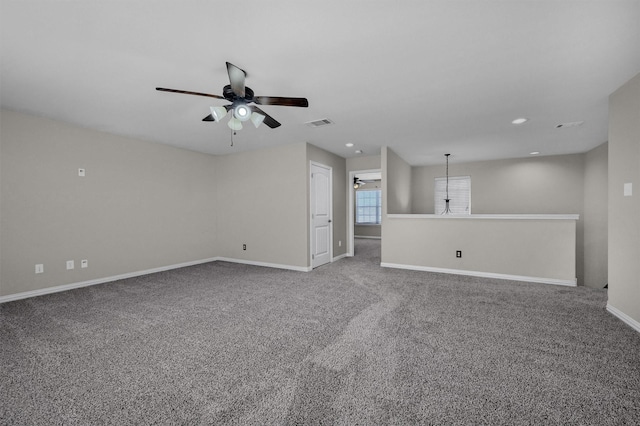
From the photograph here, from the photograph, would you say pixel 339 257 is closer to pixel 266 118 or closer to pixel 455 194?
pixel 455 194

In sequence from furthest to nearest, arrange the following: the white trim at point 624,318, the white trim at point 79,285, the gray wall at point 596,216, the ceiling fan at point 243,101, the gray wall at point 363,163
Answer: the gray wall at point 363,163
the gray wall at point 596,216
the white trim at point 79,285
the white trim at point 624,318
the ceiling fan at point 243,101

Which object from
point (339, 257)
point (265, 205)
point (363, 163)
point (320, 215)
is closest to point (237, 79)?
point (265, 205)

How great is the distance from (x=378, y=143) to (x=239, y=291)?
3.60m

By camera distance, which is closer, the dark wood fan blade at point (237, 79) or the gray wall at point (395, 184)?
the dark wood fan blade at point (237, 79)

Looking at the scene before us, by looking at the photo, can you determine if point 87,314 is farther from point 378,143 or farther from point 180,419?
point 378,143

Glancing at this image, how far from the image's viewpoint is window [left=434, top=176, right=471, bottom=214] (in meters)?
7.16

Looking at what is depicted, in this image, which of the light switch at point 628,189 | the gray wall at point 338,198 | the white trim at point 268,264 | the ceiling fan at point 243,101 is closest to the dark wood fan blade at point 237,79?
the ceiling fan at point 243,101

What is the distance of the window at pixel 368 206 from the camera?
1053 cm

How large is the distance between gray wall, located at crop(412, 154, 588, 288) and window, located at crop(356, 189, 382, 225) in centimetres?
316

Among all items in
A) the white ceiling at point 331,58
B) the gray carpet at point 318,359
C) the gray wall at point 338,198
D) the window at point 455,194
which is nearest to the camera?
the gray carpet at point 318,359

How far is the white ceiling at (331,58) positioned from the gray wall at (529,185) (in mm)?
2679

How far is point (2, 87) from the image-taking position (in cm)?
272

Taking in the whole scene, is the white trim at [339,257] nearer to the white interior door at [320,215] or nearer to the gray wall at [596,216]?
the white interior door at [320,215]

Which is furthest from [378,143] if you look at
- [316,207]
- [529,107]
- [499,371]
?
Result: [499,371]
